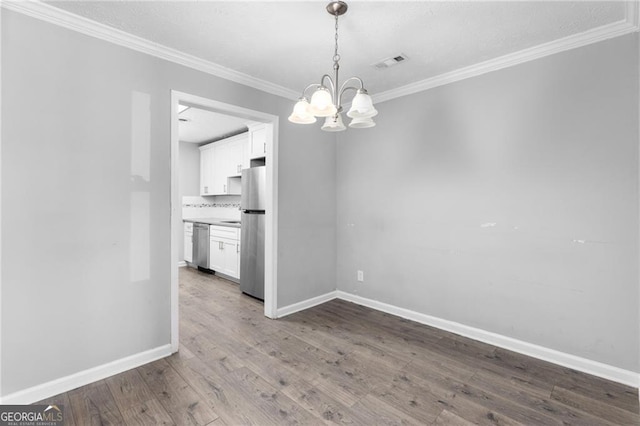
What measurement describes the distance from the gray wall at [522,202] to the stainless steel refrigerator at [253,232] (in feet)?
4.80

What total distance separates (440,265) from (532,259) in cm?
83

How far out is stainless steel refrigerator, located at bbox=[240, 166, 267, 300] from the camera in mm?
4008

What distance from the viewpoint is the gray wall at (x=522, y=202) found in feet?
7.50

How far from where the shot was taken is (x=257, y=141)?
417cm

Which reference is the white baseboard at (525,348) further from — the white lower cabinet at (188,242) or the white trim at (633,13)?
the white lower cabinet at (188,242)

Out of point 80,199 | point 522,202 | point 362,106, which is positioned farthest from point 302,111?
point 522,202

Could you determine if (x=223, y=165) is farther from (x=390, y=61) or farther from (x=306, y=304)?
(x=390, y=61)

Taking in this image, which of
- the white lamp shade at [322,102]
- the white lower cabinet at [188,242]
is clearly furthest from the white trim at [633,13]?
the white lower cabinet at [188,242]

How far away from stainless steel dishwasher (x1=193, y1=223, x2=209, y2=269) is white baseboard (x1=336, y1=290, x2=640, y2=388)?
3.39 m

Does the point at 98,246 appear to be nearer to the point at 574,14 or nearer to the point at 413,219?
the point at 413,219

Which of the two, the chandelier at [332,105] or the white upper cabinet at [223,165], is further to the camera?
the white upper cabinet at [223,165]

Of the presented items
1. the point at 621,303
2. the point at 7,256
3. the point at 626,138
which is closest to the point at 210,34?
the point at 7,256

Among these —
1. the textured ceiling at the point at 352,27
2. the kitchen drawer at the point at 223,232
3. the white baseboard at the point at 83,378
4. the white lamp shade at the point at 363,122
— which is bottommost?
the white baseboard at the point at 83,378

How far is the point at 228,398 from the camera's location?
2.05m
